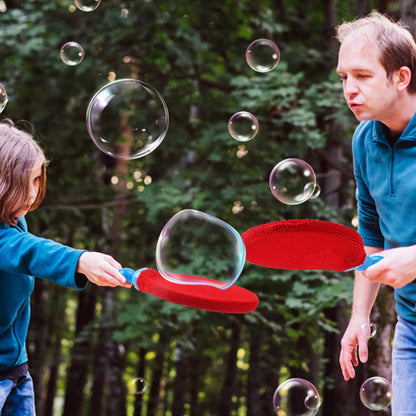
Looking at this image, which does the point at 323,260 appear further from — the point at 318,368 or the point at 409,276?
the point at 318,368

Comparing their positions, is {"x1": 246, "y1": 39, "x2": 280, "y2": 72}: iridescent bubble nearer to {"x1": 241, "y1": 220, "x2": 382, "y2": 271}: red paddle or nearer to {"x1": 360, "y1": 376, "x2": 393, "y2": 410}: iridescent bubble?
{"x1": 360, "y1": 376, "x2": 393, "y2": 410}: iridescent bubble

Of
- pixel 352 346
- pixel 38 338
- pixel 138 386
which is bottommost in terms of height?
pixel 38 338

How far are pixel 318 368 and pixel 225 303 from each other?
7.18 m

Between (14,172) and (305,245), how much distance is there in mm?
1045

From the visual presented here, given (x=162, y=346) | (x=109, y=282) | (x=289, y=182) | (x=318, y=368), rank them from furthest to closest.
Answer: (x=318, y=368) < (x=162, y=346) < (x=289, y=182) < (x=109, y=282)

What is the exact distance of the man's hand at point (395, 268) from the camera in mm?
1944

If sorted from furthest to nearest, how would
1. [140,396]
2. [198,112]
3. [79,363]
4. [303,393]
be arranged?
[140,396] → [79,363] → [198,112] → [303,393]

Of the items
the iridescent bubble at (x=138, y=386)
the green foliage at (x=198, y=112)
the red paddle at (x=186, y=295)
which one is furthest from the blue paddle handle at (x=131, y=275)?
the green foliage at (x=198, y=112)

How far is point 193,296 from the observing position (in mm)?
1950

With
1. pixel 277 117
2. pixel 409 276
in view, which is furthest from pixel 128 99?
pixel 409 276

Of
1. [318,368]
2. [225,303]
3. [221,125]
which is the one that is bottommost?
[318,368]

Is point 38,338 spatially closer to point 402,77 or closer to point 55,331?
point 55,331

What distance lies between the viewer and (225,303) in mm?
1963

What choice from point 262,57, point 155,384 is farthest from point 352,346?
point 155,384
